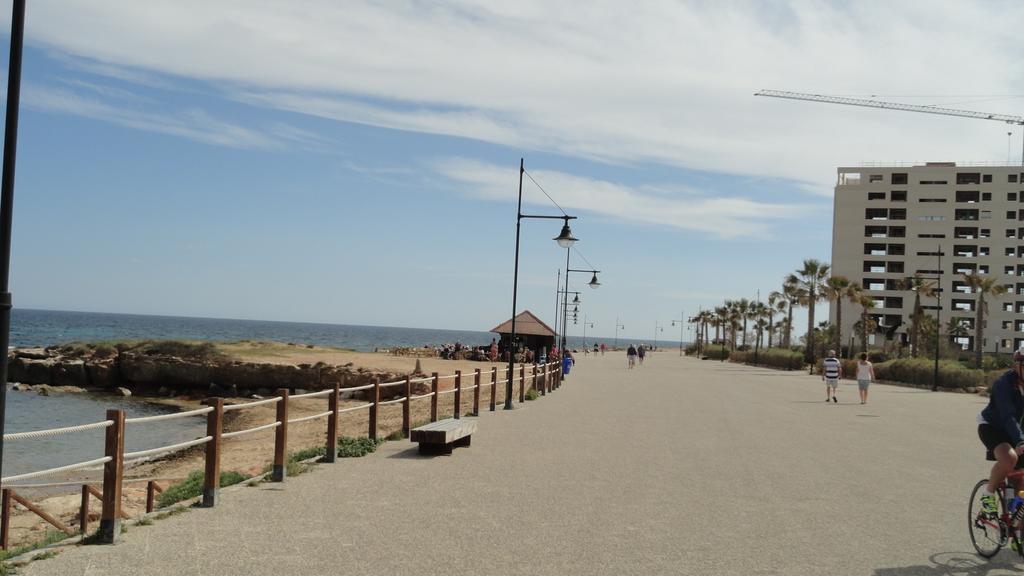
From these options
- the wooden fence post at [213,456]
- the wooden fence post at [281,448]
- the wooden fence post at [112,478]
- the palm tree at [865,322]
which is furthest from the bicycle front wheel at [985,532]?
the palm tree at [865,322]

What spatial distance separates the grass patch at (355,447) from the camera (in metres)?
12.8

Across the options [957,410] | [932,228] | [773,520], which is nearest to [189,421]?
[957,410]

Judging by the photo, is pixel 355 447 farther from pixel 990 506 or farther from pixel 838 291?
pixel 838 291

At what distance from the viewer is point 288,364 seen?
50781mm

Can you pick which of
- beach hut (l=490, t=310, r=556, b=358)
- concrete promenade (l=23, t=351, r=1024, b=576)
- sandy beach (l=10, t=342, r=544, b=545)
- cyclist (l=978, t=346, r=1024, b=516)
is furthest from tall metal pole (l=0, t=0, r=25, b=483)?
beach hut (l=490, t=310, r=556, b=358)

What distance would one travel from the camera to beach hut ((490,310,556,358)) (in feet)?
188

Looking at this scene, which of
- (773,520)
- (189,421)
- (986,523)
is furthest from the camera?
(189,421)

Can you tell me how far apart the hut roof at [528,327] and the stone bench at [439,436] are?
138 feet

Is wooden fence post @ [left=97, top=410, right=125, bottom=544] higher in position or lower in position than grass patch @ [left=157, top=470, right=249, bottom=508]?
higher

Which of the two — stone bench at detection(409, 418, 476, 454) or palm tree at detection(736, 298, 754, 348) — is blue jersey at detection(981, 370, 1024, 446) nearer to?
stone bench at detection(409, 418, 476, 454)

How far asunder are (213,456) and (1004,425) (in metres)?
6.73

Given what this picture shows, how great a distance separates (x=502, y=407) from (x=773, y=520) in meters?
14.4

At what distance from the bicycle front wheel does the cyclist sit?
8 cm

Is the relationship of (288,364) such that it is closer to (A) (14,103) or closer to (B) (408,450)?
(B) (408,450)
